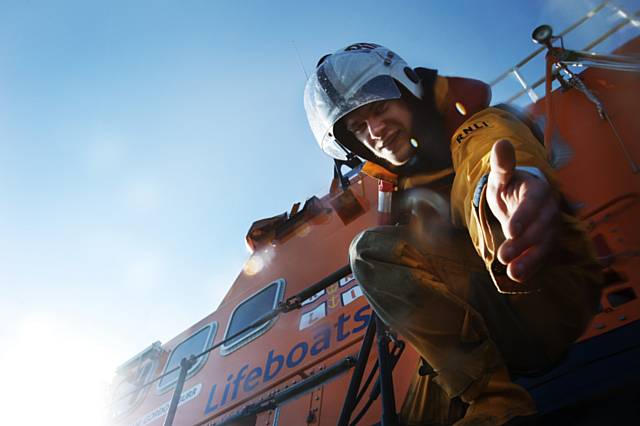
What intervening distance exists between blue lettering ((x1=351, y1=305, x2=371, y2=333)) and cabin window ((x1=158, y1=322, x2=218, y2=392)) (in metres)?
2.13

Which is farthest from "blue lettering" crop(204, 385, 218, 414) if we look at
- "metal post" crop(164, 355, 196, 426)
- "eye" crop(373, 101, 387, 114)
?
"eye" crop(373, 101, 387, 114)

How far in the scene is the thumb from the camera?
83 cm

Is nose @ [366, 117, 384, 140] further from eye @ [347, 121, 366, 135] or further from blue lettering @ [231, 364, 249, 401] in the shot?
blue lettering @ [231, 364, 249, 401]

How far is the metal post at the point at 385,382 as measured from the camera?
1510 millimetres

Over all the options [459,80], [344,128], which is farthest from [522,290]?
[344,128]

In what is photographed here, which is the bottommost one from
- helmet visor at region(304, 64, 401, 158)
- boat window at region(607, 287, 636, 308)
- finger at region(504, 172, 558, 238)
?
boat window at region(607, 287, 636, 308)

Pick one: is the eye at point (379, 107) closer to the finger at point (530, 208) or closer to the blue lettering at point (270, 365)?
the finger at point (530, 208)

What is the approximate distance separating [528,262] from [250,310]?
13.6 ft

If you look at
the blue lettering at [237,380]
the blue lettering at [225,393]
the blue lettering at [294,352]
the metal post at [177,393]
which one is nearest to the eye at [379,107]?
the blue lettering at [294,352]

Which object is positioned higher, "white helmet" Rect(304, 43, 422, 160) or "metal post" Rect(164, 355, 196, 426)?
"white helmet" Rect(304, 43, 422, 160)

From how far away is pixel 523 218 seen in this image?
822mm

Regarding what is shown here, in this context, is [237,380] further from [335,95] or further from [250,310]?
[335,95]

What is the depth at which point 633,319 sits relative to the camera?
62.4 inches

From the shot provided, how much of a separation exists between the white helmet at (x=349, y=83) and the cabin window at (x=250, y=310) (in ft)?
8.19
